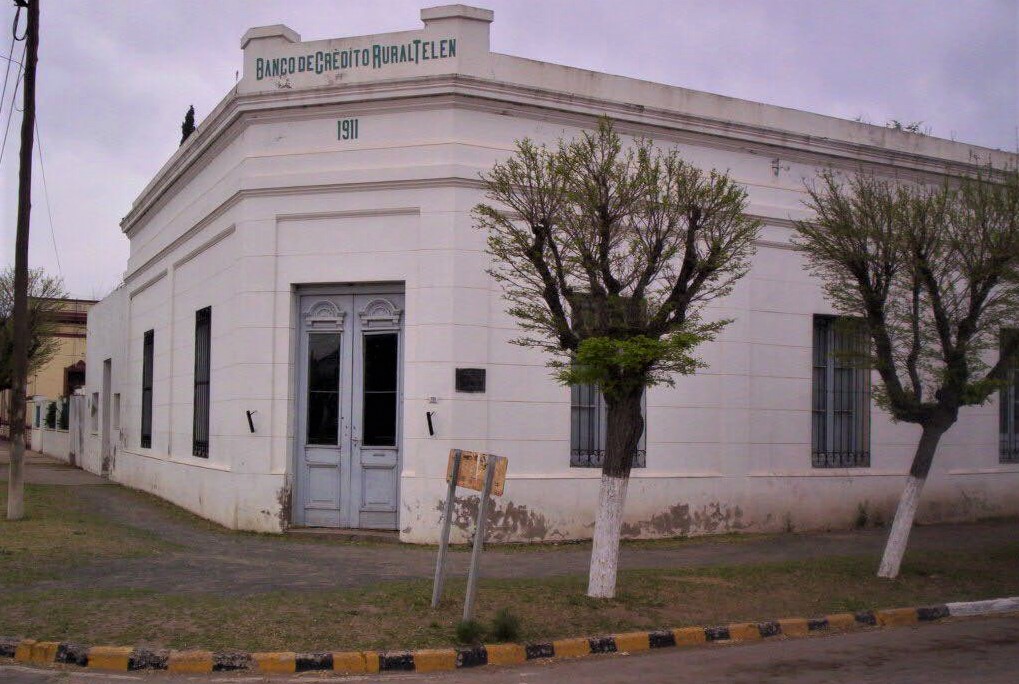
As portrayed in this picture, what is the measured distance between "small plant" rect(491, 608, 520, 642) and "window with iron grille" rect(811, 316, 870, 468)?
8684 mm

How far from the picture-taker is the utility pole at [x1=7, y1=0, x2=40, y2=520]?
14336 mm

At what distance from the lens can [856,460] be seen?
16.1 m

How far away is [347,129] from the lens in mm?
13867

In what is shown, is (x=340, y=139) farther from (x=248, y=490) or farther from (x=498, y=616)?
(x=498, y=616)

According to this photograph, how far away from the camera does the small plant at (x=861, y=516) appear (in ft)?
51.9

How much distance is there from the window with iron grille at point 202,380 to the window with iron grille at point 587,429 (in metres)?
5.97

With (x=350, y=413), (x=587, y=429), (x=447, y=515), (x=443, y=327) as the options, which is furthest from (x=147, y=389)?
(x=447, y=515)

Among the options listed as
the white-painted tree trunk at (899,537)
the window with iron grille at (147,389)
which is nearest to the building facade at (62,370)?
the window with iron grille at (147,389)

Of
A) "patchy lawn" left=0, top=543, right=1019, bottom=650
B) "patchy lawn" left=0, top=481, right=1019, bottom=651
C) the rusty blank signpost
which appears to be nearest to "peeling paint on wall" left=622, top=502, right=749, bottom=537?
"patchy lawn" left=0, top=481, right=1019, bottom=651

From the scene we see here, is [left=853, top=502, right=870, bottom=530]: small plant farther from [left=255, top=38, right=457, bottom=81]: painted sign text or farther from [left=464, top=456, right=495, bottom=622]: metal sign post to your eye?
[left=464, top=456, right=495, bottom=622]: metal sign post

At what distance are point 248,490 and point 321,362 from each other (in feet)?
6.55

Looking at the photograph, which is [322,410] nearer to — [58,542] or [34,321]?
[58,542]

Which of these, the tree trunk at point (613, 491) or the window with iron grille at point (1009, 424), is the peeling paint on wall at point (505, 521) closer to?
the tree trunk at point (613, 491)

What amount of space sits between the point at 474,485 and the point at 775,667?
Result: 2785 mm
